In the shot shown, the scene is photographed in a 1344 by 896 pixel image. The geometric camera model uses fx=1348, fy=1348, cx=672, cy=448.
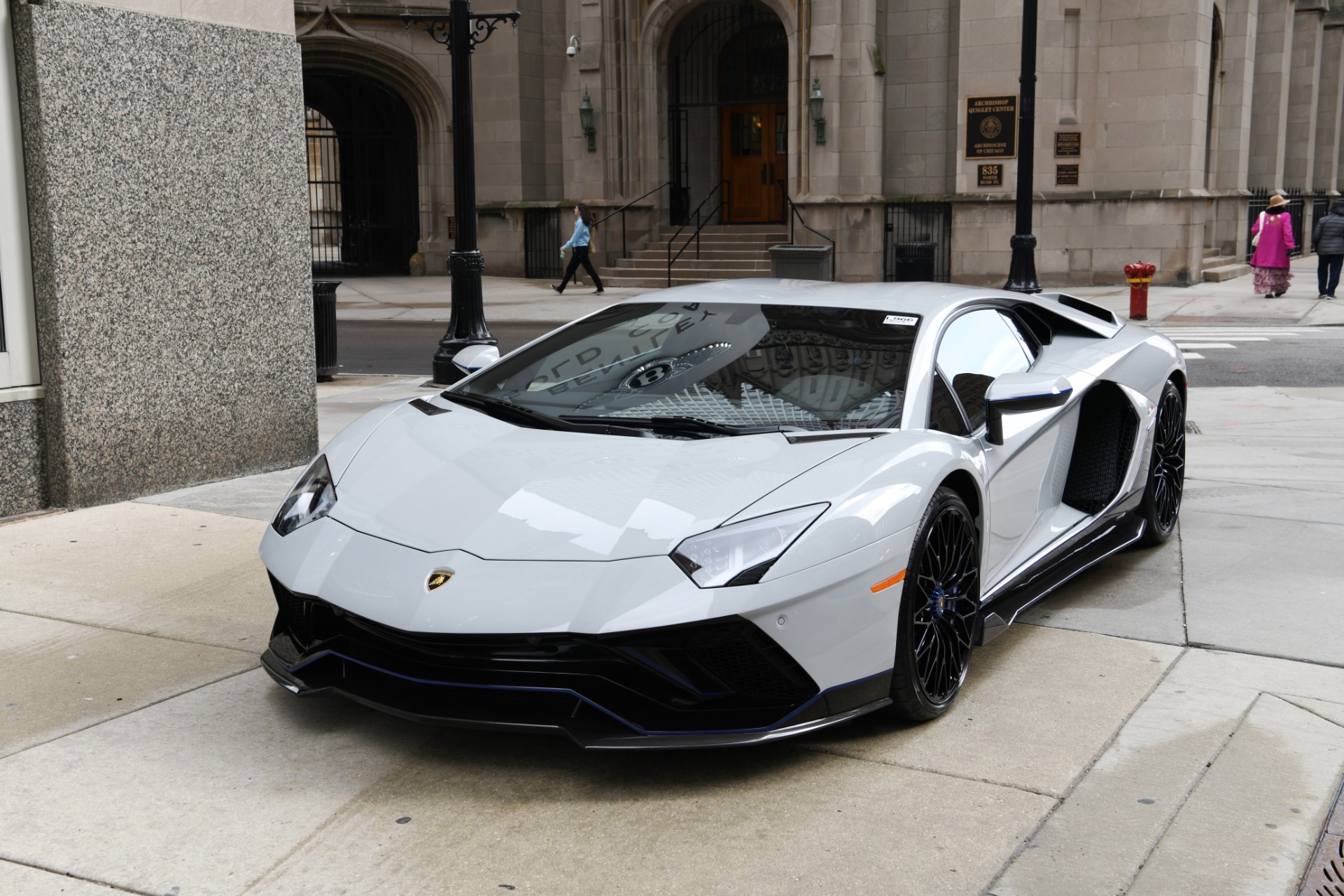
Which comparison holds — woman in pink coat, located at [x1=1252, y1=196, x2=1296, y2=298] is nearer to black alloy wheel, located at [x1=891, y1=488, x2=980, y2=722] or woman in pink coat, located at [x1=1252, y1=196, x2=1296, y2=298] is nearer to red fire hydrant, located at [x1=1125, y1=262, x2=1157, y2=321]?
red fire hydrant, located at [x1=1125, y1=262, x2=1157, y2=321]

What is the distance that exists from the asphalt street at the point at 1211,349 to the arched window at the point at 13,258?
7.09 meters

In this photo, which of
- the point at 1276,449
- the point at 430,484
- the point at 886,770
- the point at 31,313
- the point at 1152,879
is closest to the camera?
the point at 1152,879

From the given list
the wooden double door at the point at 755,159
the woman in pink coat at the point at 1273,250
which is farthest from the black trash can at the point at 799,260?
the wooden double door at the point at 755,159

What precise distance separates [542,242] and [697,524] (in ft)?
85.6

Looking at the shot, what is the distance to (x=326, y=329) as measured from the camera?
13.0 metres

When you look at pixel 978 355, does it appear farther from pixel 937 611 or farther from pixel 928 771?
pixel 928 771

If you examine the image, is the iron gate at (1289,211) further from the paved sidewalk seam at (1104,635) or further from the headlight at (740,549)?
the headlight at (740,549)

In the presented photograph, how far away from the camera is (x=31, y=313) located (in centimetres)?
688

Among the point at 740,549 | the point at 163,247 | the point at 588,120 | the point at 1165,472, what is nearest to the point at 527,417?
the point at 740,549

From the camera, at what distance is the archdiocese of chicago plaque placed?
2512 centimetres

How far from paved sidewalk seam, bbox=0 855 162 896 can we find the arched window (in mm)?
4104

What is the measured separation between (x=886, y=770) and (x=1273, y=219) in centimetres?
2056

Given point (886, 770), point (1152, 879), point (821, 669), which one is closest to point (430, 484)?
point (821, 669)

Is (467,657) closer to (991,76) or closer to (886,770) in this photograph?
(886,770)
